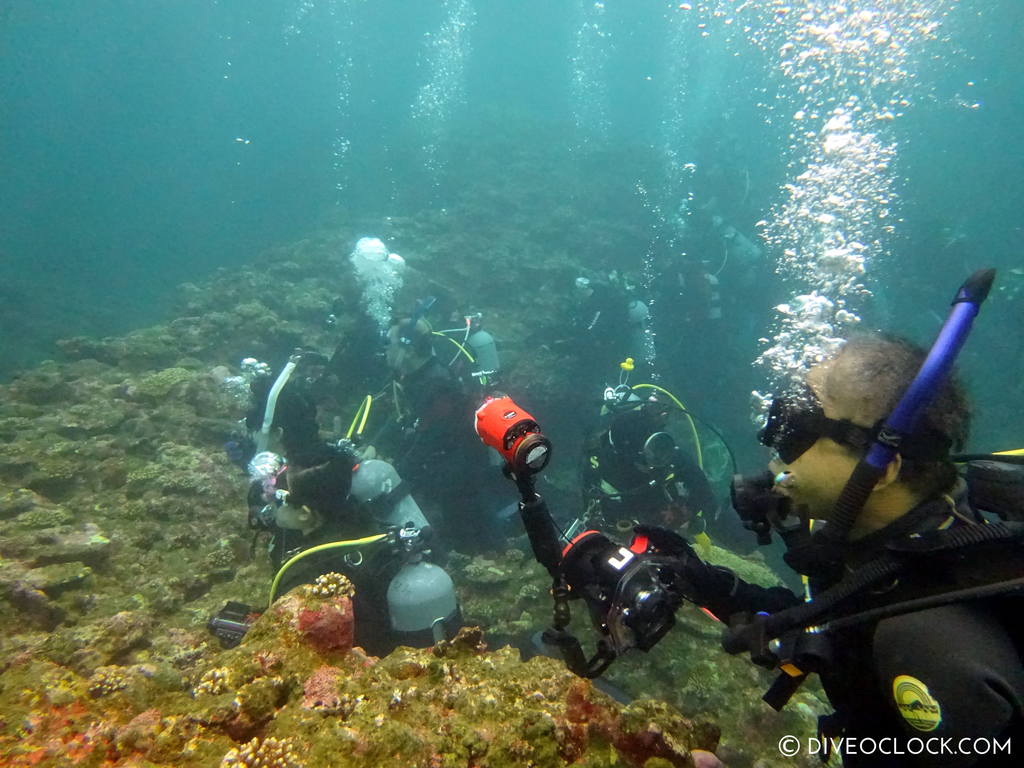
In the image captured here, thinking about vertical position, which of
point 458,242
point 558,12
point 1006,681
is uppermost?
point 558,12

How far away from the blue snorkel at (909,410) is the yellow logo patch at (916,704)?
13.8 inches

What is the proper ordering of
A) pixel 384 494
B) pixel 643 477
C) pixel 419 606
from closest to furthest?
1. pixel 419 606
2. pixel 384 494
3. pixel 643 477

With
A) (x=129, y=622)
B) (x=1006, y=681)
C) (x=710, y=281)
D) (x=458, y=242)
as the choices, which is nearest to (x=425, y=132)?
(x=458, y=242)

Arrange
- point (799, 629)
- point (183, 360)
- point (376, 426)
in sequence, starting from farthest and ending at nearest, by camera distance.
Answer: point (183, 360)
point (376, 426)
point (799, 629)

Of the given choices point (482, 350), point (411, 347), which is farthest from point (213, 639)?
point (482, 350)

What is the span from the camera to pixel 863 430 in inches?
63.2

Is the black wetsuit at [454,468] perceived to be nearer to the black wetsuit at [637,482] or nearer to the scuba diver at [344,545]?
the black wetsuit at [637,482]

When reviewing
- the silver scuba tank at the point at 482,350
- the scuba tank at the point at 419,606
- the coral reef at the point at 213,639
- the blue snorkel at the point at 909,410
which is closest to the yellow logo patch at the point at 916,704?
the blue snorkel at the point at 909,410

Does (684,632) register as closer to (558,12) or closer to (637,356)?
(637,356)

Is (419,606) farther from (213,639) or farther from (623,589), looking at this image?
(623,589)

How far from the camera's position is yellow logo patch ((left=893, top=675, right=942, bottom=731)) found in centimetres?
120

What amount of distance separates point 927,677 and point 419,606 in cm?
369

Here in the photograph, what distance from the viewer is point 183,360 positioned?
1009cm

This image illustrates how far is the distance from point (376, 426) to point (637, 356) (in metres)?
7.32
